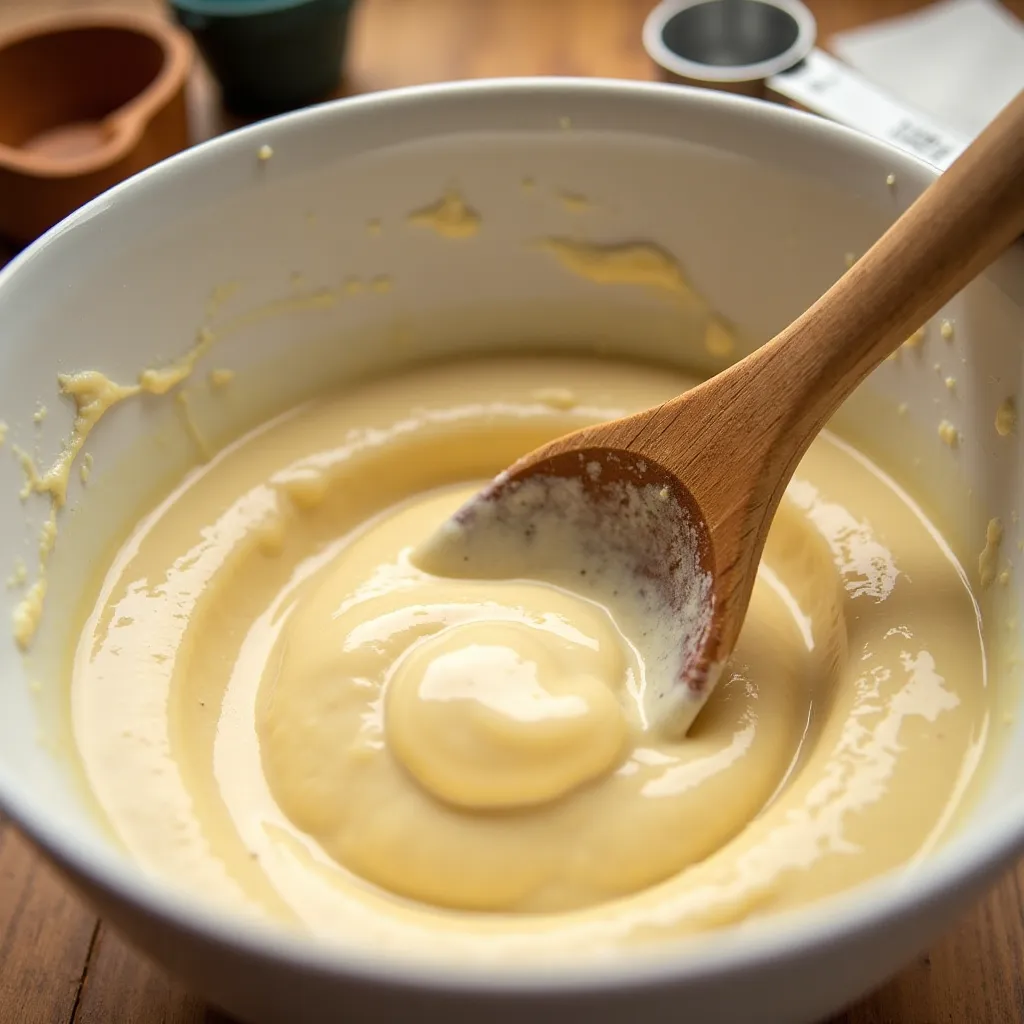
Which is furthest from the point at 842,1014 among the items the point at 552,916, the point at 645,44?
the point at 645,44

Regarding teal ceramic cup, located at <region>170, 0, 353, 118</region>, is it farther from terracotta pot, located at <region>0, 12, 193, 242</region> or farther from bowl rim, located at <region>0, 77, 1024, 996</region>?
bowl rim, located at <region>0, 77, 1024, 996</region>

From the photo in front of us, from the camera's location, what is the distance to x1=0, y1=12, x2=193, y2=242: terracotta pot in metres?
1.53

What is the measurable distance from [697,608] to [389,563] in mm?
303

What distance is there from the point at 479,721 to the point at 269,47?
3.62 ft

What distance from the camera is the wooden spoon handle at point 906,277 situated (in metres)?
0.93

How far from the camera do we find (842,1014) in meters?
0.92

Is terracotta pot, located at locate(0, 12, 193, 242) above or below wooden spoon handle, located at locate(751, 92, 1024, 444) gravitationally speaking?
below

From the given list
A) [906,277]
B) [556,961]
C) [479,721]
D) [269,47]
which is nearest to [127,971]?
[479,721]

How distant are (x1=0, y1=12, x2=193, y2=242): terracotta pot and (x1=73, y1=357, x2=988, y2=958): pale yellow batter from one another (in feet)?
1.63

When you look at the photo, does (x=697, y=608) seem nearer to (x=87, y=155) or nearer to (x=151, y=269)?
(x=151, y=269)

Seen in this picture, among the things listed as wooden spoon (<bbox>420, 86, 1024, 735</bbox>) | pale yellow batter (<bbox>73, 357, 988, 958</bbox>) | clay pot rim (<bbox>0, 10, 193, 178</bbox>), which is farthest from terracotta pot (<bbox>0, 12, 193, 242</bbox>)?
wooden spoon (<bbox>420, 86, 1024, 735</bbox>)

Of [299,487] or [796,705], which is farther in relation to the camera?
[299,487]

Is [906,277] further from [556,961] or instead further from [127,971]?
[127,971]

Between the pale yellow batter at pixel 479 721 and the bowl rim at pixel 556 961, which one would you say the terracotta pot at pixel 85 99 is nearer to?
the pale yellow batter at pixel 479 721
